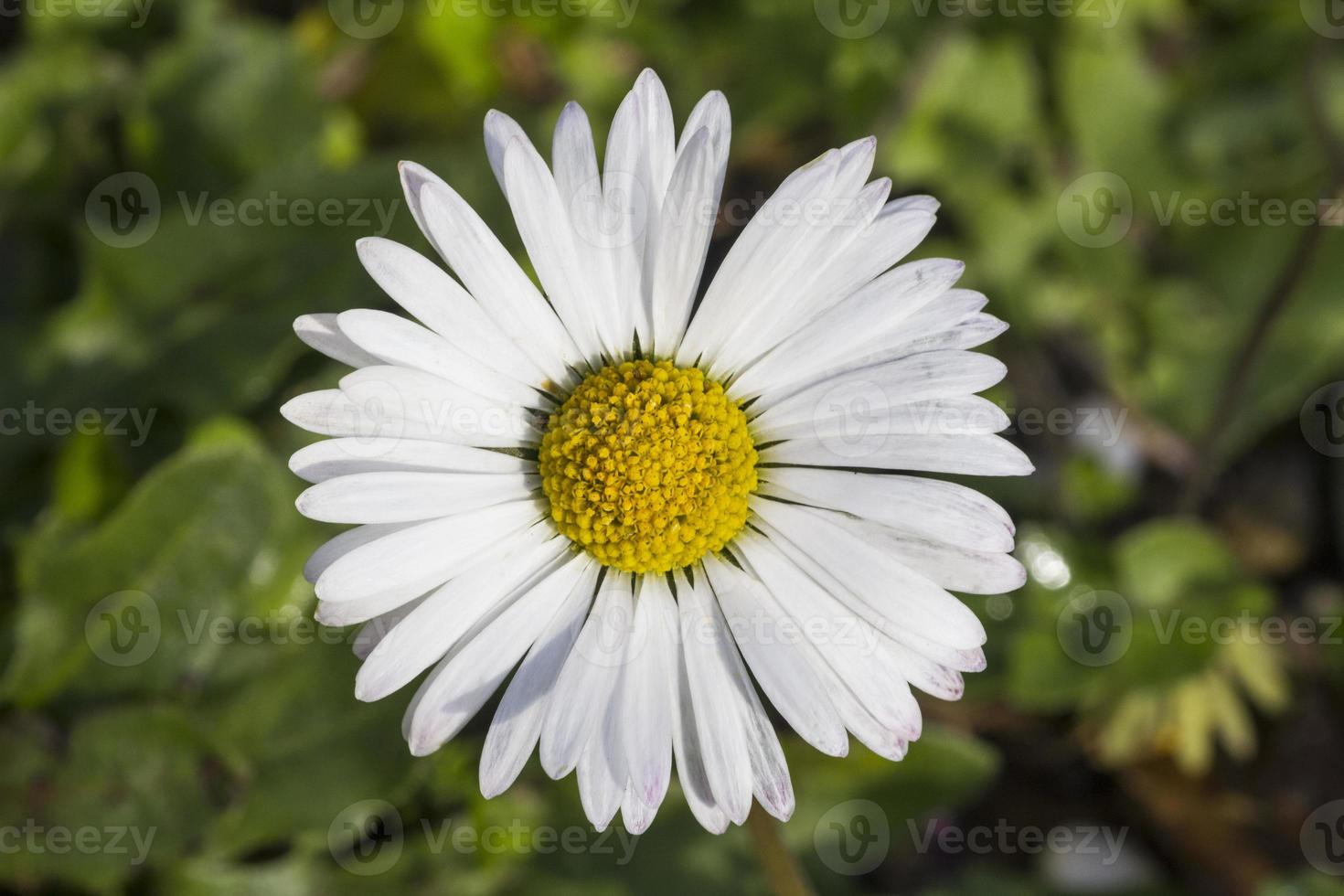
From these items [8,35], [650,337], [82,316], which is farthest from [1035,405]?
[8,35]

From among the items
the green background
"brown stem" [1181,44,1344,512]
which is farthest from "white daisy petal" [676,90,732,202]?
"brown stem" [1181,44,1344,512]

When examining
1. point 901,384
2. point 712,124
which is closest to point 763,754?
point 901,384

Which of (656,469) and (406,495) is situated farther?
(656,469)

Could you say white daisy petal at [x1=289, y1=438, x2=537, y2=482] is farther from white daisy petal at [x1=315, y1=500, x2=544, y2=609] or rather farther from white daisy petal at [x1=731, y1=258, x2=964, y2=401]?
white daisy petal at [x1=731, y1=258, x2=964, y2=401]

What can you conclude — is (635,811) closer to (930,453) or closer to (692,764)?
(692,764)

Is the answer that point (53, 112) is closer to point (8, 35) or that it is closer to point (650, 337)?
point (8, 35)

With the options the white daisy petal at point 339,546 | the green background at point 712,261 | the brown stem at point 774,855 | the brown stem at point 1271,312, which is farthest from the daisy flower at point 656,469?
the brown stem at point 1271,312

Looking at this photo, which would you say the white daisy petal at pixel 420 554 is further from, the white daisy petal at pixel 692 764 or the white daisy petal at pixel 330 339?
the white daisy petal at pixel 692 764
